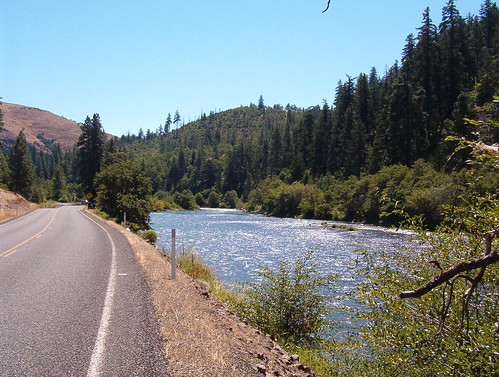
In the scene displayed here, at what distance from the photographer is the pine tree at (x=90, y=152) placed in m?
61.2

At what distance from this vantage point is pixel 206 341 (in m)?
5.85

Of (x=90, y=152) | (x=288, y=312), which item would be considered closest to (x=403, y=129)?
(x=90, y=152)

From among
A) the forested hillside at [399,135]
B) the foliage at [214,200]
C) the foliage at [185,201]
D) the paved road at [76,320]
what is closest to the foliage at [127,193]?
the forested hillside at [399,135]

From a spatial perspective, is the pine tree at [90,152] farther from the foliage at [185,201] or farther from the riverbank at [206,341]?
the foliage at [185,201]

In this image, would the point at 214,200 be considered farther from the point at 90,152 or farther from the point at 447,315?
the point at 447,315

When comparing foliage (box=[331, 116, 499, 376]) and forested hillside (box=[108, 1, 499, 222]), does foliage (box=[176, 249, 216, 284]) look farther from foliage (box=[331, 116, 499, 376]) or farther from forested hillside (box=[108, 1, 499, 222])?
forested hillside (box=[108, 1, 499, 222])

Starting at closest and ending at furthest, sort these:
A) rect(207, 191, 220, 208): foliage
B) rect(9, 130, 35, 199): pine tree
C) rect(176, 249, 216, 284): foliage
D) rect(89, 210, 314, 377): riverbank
→ rect(89, 210, 314, 377): riverbank, rect(176, 249, 216, 284): foliage, rect(9, 130, 35, 199): pine tree, rect(207, 191, 220, 208): foliage

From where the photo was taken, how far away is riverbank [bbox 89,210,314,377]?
494 centimetres

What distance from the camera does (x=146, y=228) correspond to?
1314 inches

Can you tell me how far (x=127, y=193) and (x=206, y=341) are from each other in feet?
104

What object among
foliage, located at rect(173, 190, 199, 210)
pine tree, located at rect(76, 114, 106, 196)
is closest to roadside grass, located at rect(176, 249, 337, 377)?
pine tree, located at rect(76, 114, 106, 196)

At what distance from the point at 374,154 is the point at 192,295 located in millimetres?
70277

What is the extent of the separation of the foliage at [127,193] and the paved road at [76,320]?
21218 millimetres

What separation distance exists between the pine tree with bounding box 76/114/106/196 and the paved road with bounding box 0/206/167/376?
51440 millimetres
